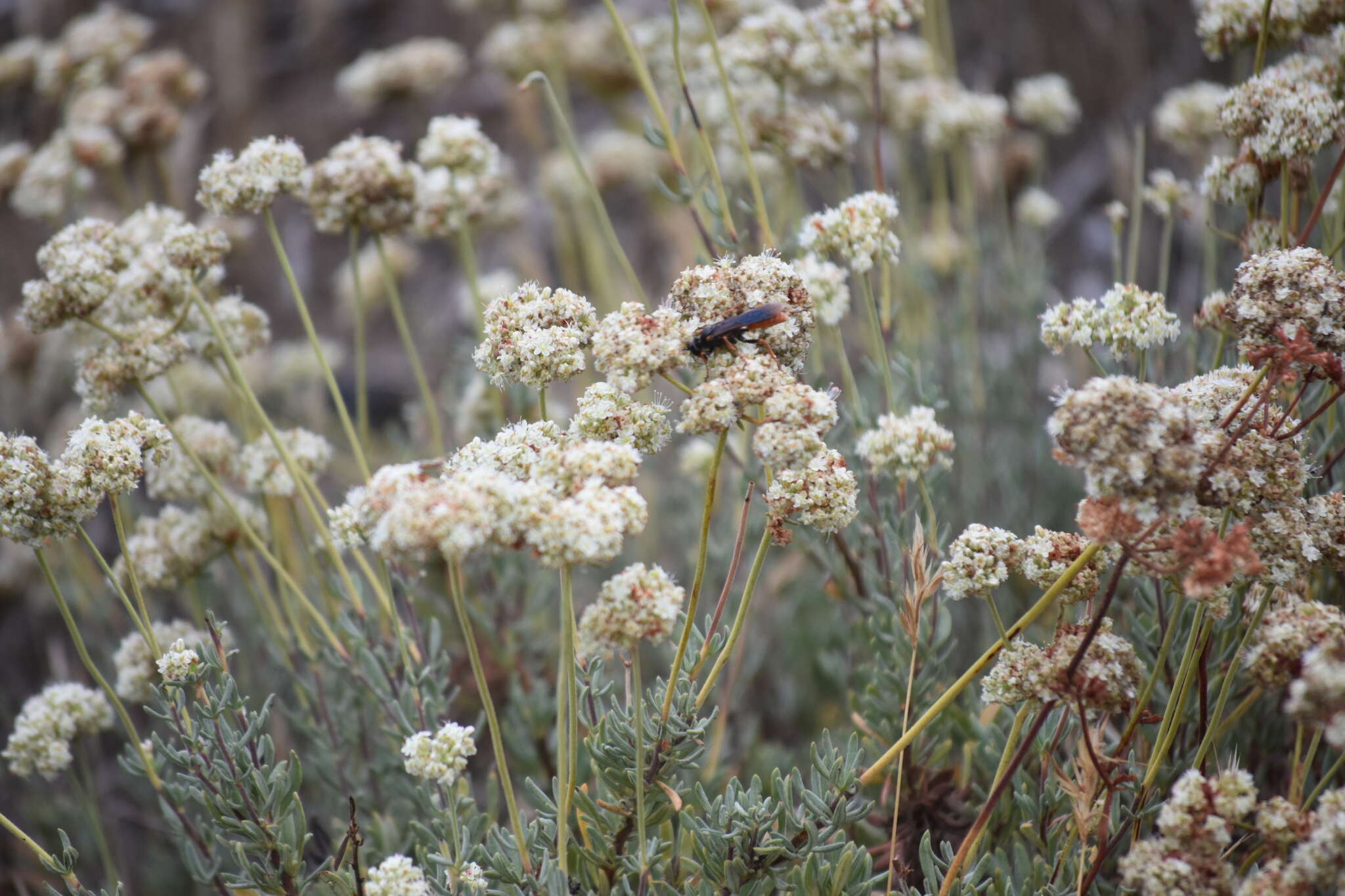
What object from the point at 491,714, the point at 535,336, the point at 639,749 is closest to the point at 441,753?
the point at 491,714

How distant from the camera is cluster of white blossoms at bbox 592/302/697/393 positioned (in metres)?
1.67

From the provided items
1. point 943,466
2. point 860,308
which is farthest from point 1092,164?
point 943,466

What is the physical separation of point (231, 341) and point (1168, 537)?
2.31 m

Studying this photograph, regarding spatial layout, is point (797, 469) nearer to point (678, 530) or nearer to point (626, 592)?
point (626, 592)

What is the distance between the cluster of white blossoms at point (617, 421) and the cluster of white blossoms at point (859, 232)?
2.59 feet

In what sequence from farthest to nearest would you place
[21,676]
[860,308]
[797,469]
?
[21,676] < [860,308] < [797,469]

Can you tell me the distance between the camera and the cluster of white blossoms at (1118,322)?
1914 millimetres

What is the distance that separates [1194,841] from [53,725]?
7.98 feet

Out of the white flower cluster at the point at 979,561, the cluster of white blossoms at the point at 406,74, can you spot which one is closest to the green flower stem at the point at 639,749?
the white flower cluster at the point at 979,561

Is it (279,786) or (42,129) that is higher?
(42,129)

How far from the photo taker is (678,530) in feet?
13.1

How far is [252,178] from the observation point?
2.41 metres

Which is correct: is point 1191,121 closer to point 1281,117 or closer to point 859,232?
point 1281,117

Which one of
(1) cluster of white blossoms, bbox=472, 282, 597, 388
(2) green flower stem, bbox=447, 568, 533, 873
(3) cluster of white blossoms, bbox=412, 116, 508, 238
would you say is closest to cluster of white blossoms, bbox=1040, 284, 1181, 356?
(1) cluster of white blossoms, bbox=472, 282, 597, 388
